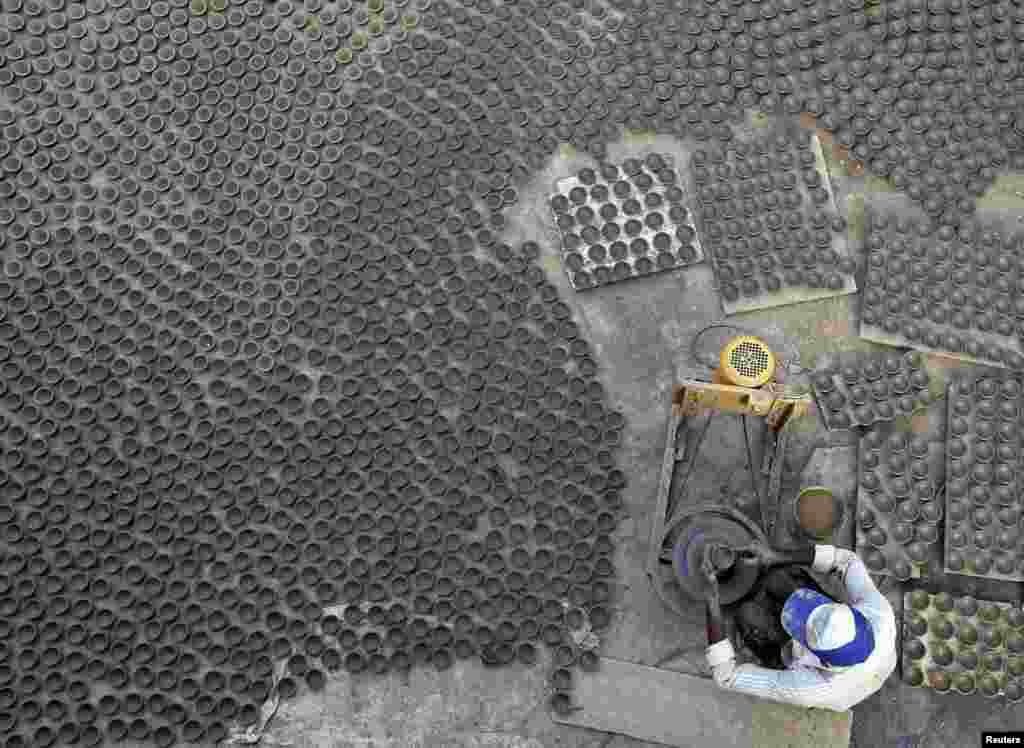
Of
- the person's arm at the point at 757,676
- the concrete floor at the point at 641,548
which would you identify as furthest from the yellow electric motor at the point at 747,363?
the person's arm at the point at 757,676

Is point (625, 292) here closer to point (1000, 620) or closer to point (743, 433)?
point (743, 433)

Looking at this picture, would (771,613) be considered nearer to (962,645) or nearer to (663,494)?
(663,494)

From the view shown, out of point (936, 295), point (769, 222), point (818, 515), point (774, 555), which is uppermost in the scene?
point (769, 222)

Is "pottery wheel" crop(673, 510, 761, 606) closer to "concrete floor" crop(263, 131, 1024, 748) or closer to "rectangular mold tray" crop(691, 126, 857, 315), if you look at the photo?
"concrete floor" crop(263, 131, 1024, 748)

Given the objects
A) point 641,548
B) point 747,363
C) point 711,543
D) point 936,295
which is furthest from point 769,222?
point 711,543

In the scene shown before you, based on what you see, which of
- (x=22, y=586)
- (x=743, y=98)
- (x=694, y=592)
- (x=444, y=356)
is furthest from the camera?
(x=743, y=98)

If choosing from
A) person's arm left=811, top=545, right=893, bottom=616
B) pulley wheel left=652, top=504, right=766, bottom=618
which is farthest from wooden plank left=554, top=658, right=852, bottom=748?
person's arm left=811, top=545, right=893, bottom=616

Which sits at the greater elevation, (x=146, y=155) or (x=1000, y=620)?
(x=146, y=155)

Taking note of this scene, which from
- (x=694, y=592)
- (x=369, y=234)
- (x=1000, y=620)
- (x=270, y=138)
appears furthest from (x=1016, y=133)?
(x=270, y=138)
